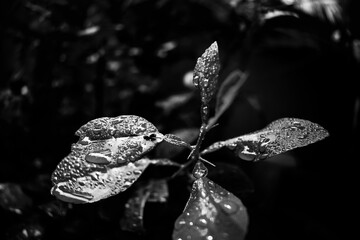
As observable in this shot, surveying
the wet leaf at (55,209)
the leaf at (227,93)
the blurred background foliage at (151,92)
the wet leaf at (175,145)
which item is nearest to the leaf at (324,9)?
the blurred background foliage at (151,92)

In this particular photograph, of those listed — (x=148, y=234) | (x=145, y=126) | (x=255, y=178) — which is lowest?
(x=255, y=178)

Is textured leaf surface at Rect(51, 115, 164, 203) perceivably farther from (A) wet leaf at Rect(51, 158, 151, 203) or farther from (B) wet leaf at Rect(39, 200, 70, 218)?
(B) wet leaf at Rect(39, 200, 70, 218)

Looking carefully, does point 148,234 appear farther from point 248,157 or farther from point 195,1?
point 195,1

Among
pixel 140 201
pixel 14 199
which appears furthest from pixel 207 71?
pixel 14 199

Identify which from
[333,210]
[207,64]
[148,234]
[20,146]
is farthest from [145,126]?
[333,210]

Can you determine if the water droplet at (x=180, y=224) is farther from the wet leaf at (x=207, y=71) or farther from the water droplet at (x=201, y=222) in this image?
the wet leaf at (x=207, y=71)

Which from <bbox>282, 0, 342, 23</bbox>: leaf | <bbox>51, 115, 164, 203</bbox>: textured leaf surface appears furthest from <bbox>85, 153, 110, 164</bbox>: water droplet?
<bbox>282, 0, 342, 23</bbox>: leaf
